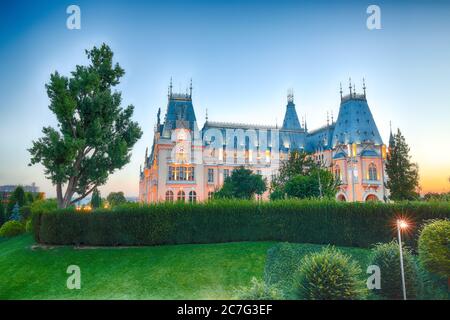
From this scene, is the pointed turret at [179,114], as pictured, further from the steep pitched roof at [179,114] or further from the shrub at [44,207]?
the shrub at [44,207]

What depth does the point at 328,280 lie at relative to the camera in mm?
9336

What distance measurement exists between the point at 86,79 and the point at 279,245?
1509cm

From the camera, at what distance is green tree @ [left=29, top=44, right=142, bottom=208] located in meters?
18.5

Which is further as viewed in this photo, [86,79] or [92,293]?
[86,79]

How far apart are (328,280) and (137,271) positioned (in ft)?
26.4

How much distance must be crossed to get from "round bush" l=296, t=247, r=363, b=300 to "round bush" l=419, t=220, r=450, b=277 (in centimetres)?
472

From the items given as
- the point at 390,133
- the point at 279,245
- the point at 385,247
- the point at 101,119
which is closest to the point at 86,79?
the point at 101,119

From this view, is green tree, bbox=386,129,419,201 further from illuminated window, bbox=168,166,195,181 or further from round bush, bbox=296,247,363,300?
round bush, bbox=296,247,363,300

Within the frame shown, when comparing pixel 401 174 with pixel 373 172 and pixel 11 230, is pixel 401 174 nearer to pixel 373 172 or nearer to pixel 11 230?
pixel 373 172

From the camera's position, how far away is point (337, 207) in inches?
687

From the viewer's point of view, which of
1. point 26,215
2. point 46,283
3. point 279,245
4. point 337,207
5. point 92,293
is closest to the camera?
point 92,293

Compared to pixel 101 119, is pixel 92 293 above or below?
below

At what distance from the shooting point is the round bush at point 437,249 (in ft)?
39.3
